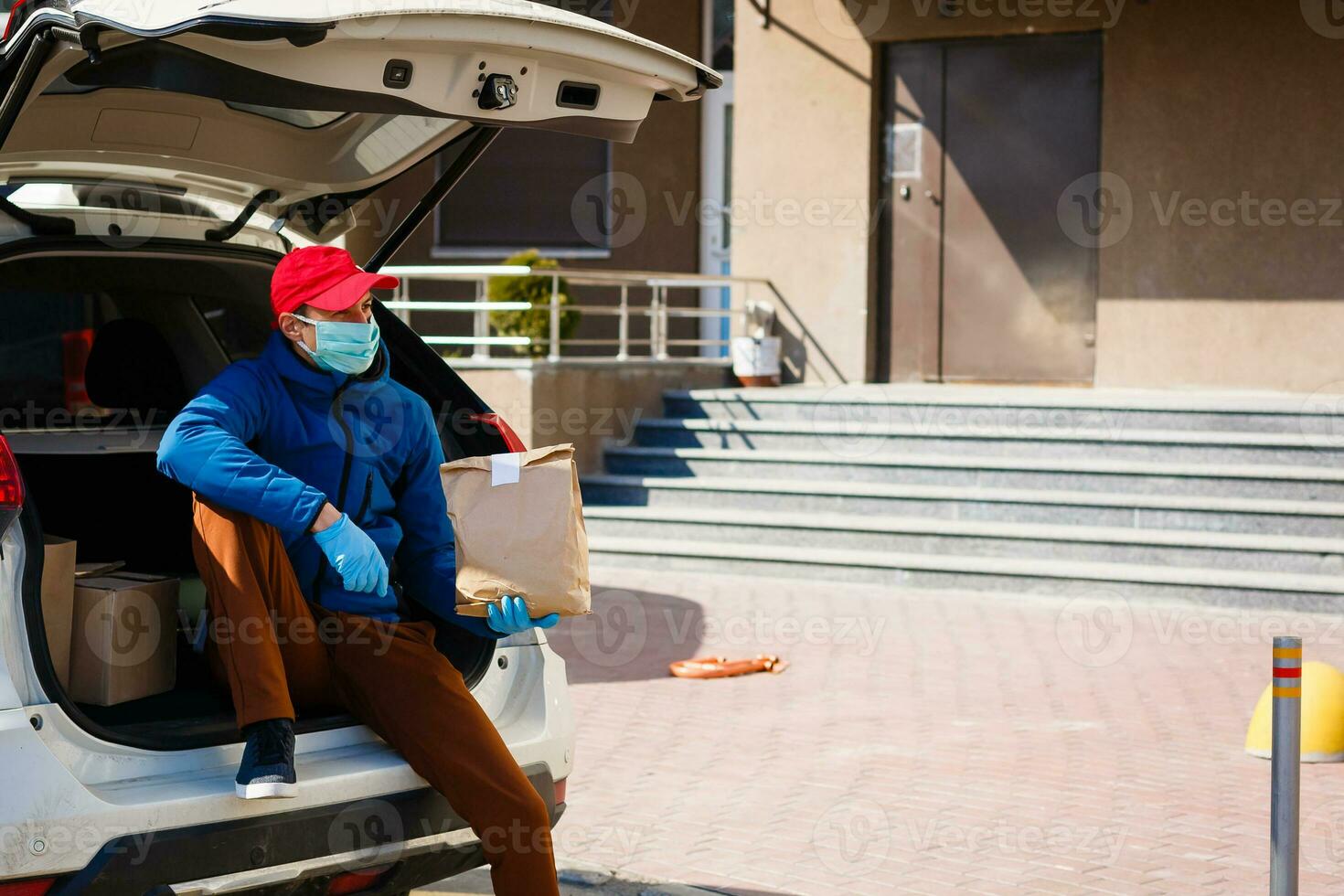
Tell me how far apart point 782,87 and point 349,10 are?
11.6m

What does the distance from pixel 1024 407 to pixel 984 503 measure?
1.23 metres

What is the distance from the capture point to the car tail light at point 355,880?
3.40 m

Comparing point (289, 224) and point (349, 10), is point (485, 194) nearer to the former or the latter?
point (289, 224)

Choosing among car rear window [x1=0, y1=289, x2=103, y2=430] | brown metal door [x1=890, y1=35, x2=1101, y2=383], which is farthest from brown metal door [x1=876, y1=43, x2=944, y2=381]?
car rear window [x1=0, y1=289, x2=103, y2=430]

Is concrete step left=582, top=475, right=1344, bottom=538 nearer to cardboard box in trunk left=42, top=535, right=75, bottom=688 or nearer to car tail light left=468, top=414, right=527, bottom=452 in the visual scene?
car tail light left=468, top=414, right=527, bottom=452

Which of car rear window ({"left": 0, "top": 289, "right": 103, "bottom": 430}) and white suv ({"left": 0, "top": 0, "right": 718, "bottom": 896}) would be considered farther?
car rear window ({"left": 0, "top": 289, "right": 103, "bottom": 430})

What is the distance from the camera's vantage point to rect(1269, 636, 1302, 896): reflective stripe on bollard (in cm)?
390

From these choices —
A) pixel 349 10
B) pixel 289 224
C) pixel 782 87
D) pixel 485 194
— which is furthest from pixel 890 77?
pixel 349 10

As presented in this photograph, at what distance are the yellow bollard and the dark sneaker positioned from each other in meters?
4.38

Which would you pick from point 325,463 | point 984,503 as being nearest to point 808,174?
point 984,503

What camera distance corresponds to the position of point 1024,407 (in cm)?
1177

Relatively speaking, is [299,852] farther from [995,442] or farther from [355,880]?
[995,442]

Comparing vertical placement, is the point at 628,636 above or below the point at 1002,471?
below

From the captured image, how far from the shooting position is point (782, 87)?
14.5m
